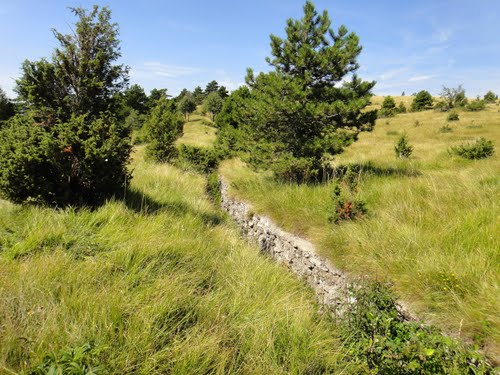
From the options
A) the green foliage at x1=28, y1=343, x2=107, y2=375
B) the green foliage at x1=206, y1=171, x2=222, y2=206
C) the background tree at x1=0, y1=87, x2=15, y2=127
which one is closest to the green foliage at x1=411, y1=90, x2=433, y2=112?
the green foliage at x1=206, y1=171, x2=222, y2=206

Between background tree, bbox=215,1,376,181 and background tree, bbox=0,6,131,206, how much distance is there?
149 inches

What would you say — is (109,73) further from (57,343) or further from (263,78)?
(57,343)

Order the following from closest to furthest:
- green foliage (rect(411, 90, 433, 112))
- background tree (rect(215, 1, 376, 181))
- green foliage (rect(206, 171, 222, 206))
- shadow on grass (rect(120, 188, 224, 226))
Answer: shadow on grass (rect(120, 188, 224, 226)), background tree (rect(215, 1, 376, 181)), green foliage (rect(206, 171, 222, 206)), green foliage (rect(411, 90, 433, 112))

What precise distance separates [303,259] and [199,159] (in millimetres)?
11468

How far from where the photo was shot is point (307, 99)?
801 centimetres

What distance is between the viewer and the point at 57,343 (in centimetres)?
208

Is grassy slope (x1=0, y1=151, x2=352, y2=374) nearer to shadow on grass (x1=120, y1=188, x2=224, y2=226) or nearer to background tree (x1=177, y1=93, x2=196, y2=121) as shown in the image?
shadow on grass (x1=120, y1=188, x2=224, y2=226)

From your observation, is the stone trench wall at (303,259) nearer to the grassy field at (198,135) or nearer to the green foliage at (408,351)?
the green foliage at (408,351)

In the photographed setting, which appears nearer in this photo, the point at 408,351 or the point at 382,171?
the point at 408,351

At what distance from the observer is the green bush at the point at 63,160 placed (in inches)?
174

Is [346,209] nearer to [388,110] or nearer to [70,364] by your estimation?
[70,364]

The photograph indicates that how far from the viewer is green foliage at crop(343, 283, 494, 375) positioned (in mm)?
2033

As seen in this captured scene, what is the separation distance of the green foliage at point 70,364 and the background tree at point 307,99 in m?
6.35

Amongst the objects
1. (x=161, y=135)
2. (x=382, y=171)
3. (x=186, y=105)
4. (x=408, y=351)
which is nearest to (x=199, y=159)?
(x=161, y=135)
